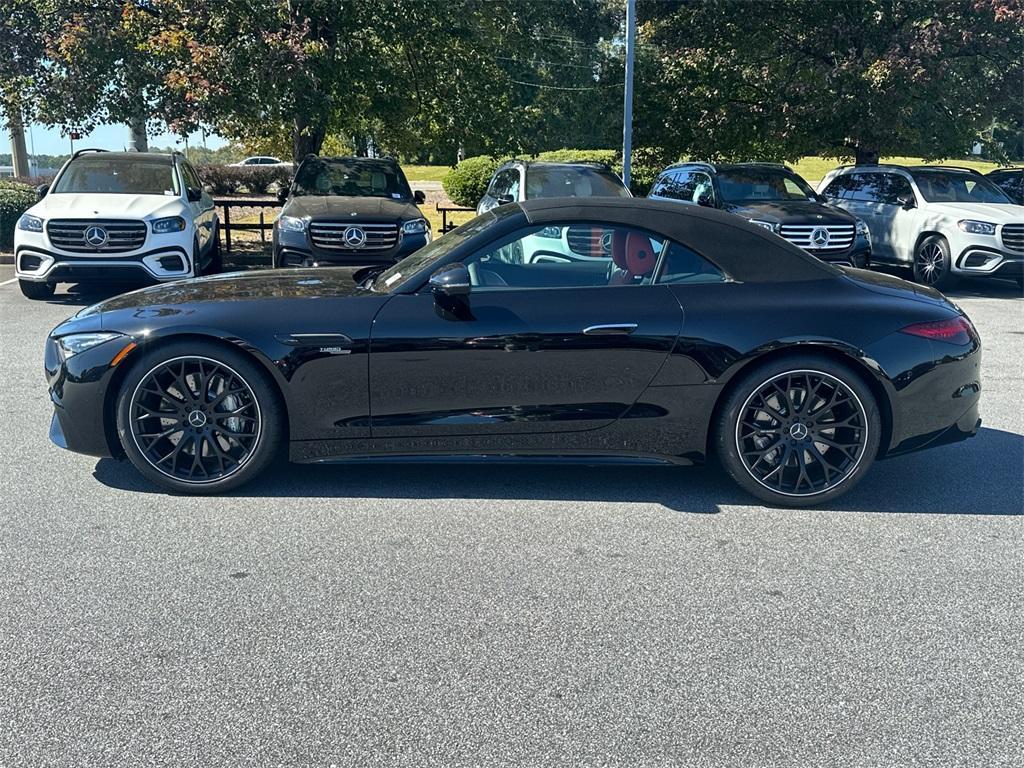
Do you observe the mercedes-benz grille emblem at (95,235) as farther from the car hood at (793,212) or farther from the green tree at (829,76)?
the green tree at (829,76)

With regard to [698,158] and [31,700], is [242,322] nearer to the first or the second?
[31,700]

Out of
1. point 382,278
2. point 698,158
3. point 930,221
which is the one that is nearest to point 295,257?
point 382,278

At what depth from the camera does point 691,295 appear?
15.7 feet

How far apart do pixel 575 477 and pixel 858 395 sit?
1531mm

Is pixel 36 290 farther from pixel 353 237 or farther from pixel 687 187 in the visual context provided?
pixel 687 187

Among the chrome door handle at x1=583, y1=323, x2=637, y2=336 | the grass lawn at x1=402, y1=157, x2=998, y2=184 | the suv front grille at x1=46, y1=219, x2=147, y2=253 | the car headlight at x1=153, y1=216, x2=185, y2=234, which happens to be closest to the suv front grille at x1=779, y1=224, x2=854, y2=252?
the car headlight at x1=153, y1=216, x2=185, y2=234

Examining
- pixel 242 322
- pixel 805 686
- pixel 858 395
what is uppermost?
pixel 242 322

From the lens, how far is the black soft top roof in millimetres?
4887

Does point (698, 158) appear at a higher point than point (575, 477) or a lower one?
higher

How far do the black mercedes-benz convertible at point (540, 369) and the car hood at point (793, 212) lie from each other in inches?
310

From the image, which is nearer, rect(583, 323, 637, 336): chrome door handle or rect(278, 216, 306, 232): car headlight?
rect(583, 323, 637, 336): chrome door handle

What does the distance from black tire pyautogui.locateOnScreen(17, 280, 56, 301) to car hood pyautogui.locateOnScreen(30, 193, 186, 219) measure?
2.97ft

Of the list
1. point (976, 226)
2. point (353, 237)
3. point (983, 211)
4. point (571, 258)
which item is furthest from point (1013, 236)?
point (571, 258)

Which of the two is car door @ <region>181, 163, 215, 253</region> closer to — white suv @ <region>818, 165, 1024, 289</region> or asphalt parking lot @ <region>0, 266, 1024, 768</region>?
asphalt parking lot @ <region>0, 266, 1024, 768</region>
